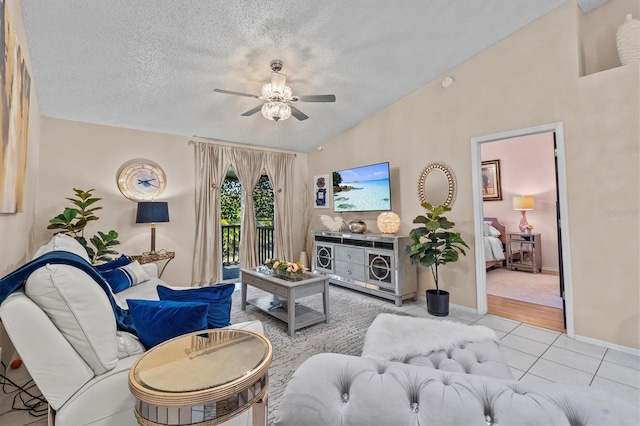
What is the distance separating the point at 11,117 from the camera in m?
1.62

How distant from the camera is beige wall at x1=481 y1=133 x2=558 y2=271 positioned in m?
5.36

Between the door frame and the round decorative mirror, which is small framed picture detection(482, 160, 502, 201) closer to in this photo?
the round decorative mirror

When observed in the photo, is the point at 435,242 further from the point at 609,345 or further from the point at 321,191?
the point at 321,191

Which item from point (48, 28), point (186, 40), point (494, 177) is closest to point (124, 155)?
point (48, 28)

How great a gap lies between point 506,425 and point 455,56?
3.73m

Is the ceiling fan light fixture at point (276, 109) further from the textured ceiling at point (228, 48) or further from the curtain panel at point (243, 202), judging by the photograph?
the curtain panel at point (243, 202)

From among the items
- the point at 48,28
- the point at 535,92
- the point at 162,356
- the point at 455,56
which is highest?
the point at 455,56

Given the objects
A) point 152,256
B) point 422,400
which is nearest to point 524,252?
point 422,400

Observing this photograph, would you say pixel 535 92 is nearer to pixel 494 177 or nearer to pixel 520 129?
pixel 520 129

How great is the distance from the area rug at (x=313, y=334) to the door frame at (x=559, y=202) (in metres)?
1.10

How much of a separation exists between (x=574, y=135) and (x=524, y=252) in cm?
351

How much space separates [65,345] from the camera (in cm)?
113

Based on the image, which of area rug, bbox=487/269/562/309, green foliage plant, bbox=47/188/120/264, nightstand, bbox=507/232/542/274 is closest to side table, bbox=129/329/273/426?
green foliage plant, bbox=47/188/120/264

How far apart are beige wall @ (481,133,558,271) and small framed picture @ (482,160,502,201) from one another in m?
0.09
